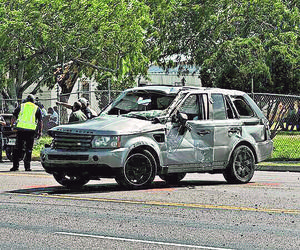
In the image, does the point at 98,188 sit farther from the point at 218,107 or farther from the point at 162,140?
the point at 218,107

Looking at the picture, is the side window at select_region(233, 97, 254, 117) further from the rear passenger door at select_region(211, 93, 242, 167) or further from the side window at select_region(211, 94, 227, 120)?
the side window at select_region(211, 94, 227, 120)

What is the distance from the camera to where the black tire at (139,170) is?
1365cm

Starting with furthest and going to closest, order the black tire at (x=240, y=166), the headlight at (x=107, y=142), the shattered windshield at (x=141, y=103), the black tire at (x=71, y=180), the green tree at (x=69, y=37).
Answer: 1. the green tree at (x=69, y=37)
2. the black tire at (x=240, y=166)
3. the shattered windshield at (x=141, y=103)
4. the black tire at (x=71, y=180)
5. the headlight at (x=107, y=142)

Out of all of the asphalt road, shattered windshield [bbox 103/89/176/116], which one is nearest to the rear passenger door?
the asphalt road

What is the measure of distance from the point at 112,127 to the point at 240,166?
9.81 ft

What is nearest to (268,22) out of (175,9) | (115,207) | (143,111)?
(175,9)

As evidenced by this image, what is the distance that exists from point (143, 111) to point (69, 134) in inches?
59.7

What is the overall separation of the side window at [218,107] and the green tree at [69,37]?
21132 millimetres

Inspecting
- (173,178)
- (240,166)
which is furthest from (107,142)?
(240,166)

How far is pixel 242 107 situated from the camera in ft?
52.7

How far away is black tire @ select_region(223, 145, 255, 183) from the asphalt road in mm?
231

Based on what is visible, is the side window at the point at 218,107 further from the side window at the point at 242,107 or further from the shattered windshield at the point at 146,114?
the shattered windshield at the point at 146,114

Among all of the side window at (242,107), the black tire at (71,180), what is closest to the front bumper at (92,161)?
the black tire at (71,180)

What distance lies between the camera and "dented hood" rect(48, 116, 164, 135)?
44.5ft
